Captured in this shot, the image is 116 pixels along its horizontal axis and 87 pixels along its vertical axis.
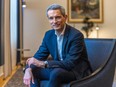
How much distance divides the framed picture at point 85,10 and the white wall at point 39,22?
15cm

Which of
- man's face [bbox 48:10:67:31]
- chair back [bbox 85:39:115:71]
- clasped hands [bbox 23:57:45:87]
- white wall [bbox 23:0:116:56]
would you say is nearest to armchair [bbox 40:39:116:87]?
chair back [bbox 85:39:115:71]

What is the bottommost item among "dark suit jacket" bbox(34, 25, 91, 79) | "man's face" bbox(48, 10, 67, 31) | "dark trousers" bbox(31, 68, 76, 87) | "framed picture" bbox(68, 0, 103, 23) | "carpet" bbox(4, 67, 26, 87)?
"carpet" bbox(4, 67, 26, 87)

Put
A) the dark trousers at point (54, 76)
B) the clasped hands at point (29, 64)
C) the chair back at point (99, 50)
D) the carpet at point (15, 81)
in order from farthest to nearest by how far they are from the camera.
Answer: the carpet at point (15, 81), the chair back at point (99, 50), the clasped hands at point (29, 64), the dark trousers at point (54, 76)

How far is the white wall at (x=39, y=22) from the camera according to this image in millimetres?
6809

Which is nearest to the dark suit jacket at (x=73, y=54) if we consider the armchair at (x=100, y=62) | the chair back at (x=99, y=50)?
the armchair at (x=100, y=62)

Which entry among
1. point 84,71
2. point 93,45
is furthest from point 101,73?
point 93,45

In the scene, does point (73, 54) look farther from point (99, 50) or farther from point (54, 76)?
point (99, 50)

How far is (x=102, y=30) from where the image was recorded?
6.90 metres

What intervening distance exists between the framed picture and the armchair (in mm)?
4560

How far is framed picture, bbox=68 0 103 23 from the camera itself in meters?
6.88

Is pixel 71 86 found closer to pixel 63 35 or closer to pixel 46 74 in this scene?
pixel 46 74

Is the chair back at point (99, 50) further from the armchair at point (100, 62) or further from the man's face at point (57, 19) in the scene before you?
the man's face at point (57, 19)

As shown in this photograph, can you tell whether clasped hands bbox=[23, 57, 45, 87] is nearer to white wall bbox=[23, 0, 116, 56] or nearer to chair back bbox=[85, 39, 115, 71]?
chair back bbox=[85, 39, 115, 71]

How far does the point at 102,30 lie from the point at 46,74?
16.8 feet
